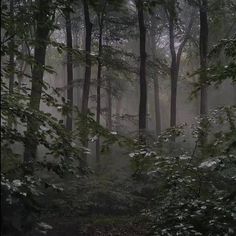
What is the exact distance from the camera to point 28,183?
3.17m

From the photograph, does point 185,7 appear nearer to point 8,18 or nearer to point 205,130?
point 205,130

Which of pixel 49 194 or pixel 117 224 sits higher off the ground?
pixel 49 194

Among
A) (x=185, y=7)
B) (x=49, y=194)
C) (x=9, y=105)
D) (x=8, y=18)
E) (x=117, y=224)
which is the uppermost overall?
(x=185, y=7)

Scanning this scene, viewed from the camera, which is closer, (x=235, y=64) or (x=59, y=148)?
(x=59, y=148)

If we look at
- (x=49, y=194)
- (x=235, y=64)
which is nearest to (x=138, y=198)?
(x=49, y=194)

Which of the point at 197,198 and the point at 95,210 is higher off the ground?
the point at 197,198

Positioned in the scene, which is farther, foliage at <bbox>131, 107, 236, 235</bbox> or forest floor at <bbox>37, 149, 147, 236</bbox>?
forest floor at <bbox>37, 149, 147, 236</bbox>

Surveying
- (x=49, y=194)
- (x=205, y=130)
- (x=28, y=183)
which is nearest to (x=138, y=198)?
(x=49, y=194)

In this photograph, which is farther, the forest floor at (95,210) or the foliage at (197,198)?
the forest floor at (95,210)

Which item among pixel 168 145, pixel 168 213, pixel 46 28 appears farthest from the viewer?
pixel 168 145

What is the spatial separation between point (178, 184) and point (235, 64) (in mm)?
1883

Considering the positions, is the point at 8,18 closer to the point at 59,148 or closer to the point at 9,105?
the point at 9,105

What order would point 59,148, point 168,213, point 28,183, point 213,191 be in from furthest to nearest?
point 213,191 < point 168,213 < point 59,148 < point 28,183

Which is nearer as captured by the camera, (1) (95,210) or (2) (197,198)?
(2) (197,198)
